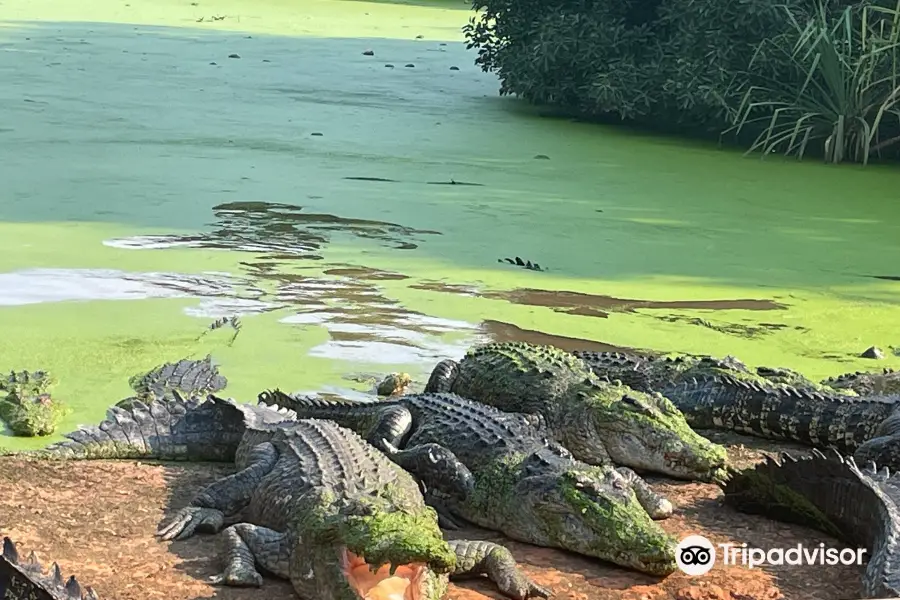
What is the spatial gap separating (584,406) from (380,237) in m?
2.29

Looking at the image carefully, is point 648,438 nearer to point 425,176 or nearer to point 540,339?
point 540,339

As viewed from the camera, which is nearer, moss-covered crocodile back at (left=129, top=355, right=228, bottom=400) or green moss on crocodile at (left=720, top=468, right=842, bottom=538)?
green moss on crocodile at (left=720, top=468, right=842, bottom=538)

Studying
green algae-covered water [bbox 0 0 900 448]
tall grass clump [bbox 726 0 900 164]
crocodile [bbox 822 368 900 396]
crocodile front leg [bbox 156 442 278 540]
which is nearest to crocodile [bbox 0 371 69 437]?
green algae-covered water [bbox 0 0 900 448]

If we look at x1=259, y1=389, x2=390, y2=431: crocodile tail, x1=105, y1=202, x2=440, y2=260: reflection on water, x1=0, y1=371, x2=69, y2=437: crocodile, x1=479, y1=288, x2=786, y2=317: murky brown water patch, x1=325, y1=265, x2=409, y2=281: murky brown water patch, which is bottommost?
x1=105, y1=202, x2=440, y2=260: reflection on water

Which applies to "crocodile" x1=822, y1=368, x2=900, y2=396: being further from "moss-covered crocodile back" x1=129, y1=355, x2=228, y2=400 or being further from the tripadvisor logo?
"moss-covered crocodile back" x1=129, y1=355, x2=228, y2=400

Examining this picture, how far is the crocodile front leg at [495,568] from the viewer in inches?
93.7

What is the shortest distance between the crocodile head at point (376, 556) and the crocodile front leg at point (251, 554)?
4.8 inches

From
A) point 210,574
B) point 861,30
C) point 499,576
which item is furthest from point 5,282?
point 861,30

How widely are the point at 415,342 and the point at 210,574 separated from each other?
1753 mm

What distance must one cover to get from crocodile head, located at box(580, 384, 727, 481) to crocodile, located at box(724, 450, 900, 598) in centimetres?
20

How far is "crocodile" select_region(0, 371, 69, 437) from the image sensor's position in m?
3.15

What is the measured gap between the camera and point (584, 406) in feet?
10.8

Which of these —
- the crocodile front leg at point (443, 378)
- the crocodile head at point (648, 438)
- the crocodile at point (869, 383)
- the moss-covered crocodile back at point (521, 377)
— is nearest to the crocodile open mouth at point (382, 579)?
the crocodile head at point (648, 438)

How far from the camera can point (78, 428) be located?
3143 mm
